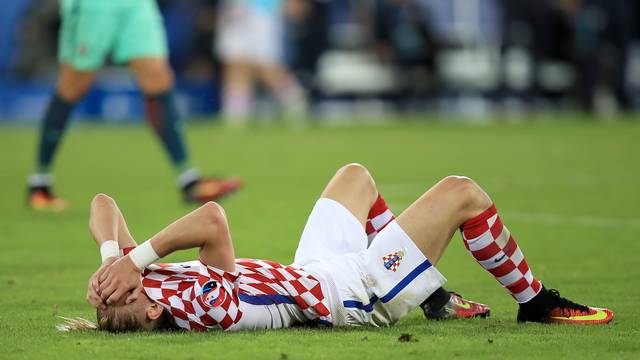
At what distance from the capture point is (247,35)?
23.9 m

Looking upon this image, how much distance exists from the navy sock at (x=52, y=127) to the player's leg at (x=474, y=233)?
564 cm

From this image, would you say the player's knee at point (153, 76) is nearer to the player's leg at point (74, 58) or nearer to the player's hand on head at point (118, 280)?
the player's leg at point (74, 58)

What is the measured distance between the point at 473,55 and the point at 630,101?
3.32 m

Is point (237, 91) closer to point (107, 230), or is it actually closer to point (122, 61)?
point (122, 61)

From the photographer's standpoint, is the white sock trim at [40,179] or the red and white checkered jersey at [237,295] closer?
the red and white checkered jersey at [237,295]

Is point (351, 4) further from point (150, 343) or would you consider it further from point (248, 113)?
point (150, 343)

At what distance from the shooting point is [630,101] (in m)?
28.0

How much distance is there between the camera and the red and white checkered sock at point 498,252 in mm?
5777

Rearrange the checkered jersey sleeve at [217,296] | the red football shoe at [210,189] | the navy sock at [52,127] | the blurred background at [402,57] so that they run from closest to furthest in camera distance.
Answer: the checkered jersey sleeve at [217,296], the red football shoe at [210,189], the navy sock at [52,127], the blurred background at [402,57]

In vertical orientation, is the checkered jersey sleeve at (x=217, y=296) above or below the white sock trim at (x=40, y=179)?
above

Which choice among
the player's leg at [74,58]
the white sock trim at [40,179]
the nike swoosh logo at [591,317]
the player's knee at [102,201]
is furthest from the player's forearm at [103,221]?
the white sock trim at [40,179]

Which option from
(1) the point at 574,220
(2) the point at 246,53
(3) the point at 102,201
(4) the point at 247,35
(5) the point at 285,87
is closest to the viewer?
(3) the point at 102,201

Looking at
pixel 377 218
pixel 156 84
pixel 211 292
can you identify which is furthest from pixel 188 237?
pixel 156 84

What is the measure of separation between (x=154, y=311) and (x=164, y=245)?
0.32m
